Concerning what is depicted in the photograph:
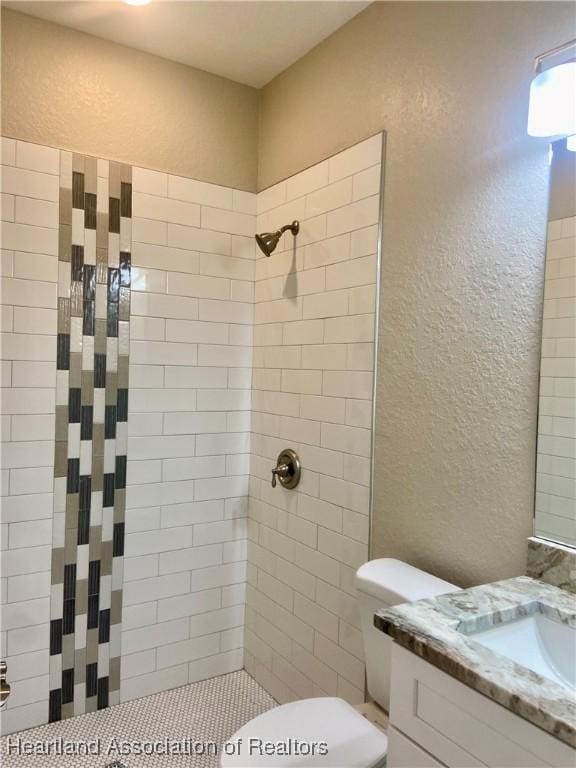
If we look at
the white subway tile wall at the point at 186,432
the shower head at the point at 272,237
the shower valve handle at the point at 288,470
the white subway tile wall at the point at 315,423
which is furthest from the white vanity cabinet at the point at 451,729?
the shower head at the point at 272,237

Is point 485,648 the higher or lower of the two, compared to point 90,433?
lower

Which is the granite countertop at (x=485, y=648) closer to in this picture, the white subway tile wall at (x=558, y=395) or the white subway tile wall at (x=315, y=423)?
the white subway tile wall at (x=558, y=395)

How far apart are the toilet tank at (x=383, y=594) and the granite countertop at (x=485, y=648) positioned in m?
0.22

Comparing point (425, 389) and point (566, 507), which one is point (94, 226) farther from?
point (566, 507)

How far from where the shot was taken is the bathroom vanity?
2.86ft

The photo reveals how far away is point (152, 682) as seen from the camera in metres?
2.38

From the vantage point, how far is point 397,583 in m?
1.55

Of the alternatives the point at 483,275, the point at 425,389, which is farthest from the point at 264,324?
the point at 483,275

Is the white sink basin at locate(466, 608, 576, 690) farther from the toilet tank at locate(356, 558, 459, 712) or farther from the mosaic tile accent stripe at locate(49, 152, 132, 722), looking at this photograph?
the mosaic tile accent stripe at locate(49, 152, 132, 722)

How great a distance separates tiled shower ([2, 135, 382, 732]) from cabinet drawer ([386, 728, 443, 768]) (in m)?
0.80

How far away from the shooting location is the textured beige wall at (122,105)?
205cm

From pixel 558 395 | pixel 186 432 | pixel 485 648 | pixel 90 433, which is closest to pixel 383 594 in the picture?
pixel 485 648

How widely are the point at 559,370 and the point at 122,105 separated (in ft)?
6.43

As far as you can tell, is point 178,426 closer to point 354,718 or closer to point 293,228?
→ point 293,228
